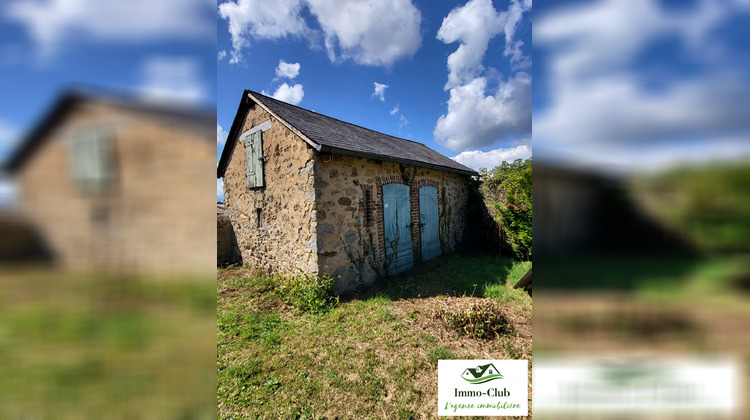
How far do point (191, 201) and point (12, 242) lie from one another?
0.53m

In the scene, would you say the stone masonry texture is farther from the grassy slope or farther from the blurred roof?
the blurred roof

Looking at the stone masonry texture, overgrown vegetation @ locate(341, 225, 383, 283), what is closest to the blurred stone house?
the stone masonry texture

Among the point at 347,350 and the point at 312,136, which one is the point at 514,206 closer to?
the point at 312,136

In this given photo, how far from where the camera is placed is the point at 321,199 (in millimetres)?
4660

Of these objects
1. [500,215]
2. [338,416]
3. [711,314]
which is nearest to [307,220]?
[338,416]

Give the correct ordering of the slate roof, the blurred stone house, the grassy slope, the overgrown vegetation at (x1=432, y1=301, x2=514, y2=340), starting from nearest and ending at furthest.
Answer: the blurred stone house, the grassy slope, the overgrown vegetation at (x1=432, y1=301, x2=514, y2=340), the slate roof

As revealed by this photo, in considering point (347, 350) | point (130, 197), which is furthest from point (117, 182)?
point (347, 350)

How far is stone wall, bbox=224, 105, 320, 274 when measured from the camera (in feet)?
15.6

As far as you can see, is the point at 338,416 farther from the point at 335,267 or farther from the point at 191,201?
the point at 335,267

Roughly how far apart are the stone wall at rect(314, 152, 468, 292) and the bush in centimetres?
25

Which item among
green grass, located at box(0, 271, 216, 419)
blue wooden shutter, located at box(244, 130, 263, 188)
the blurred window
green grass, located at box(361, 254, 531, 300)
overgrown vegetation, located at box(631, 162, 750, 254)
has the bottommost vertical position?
green grass, located at box(361, 254, 531, 300)

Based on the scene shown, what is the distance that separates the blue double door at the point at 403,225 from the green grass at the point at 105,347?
16.4 feet

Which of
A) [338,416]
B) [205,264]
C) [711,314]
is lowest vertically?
[338,416]

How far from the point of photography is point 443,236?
7734mm
